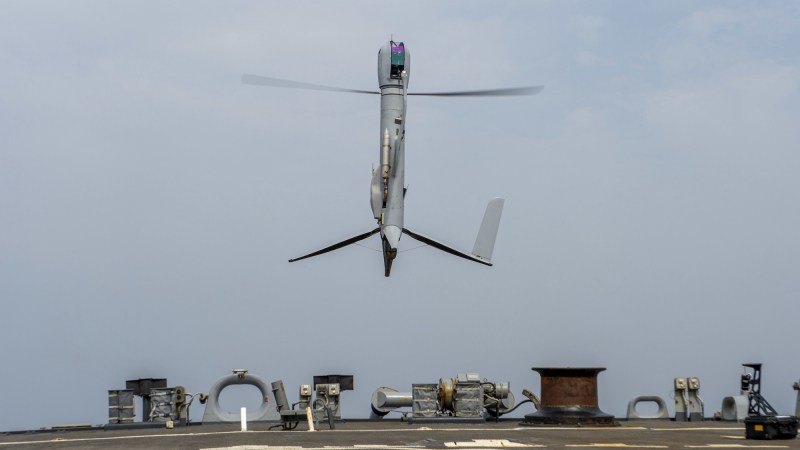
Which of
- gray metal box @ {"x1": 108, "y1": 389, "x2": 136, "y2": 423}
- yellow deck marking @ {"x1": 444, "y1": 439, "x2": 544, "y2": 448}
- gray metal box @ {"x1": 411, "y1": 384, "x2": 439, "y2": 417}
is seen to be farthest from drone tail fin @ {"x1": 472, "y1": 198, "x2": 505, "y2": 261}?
yellow deck marking @ {"x1": 444, "y1": 439, "x2": 544, "y2": 448}

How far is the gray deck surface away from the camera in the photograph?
2795 centimetres

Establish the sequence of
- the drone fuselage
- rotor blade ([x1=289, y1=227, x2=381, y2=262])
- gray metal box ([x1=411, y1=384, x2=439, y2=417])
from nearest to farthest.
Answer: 1. gray metal box ([x1=411, y1=384, x2=439, y2=417])
2. the drone fuselage
3. rotor blade ([x1=289, y1=227, x2=381, y2=262])

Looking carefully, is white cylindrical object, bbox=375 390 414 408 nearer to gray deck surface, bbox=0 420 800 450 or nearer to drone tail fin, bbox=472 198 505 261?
gray deck surface, bbox=0 420 800 450

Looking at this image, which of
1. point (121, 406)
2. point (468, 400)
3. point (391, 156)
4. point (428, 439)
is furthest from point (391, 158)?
point (428, 439)

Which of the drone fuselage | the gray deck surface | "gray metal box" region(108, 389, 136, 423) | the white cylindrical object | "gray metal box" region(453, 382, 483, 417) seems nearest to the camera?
the gray deck surface

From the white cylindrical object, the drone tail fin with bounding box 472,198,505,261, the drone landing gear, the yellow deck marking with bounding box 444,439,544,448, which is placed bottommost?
the white cylindrical object

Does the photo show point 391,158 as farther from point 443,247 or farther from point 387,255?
point 443,247

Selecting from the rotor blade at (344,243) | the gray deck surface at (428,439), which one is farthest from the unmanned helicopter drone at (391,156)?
the gray deck surface at (428,439)

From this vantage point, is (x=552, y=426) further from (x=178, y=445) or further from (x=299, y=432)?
(x=178, y=445)

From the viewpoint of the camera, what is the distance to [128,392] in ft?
144

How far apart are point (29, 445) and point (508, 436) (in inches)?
627

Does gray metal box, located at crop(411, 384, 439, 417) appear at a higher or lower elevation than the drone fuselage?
lower

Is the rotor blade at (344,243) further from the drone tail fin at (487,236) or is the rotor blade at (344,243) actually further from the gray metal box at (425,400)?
the gray metal box at (425,400)

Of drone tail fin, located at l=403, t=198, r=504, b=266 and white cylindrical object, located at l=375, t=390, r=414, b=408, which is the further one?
drone tail fin, located at l=403, t=198, r=504, b=266
